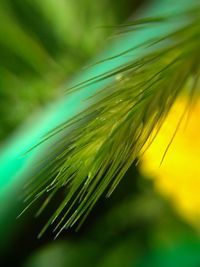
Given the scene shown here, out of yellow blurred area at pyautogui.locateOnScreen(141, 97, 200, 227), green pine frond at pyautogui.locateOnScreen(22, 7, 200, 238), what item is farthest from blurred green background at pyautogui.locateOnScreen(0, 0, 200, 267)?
green pine frond at pyautogui.locateOnScreen(22, 7, 200, 238)

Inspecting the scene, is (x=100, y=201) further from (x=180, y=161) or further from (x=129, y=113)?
(x=129, y=113)

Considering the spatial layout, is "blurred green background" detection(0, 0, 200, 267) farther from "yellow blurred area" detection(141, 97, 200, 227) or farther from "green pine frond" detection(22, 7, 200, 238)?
"green pine frond" detection(22, 7, 200, 238)

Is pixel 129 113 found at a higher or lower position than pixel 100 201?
higher

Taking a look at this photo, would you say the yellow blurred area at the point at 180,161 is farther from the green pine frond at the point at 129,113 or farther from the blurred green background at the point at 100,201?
the green pine frond at the point at 129,113

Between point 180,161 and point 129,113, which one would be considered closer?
point 129,113

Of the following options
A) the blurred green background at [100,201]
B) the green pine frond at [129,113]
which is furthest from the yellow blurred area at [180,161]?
the green pine frond at [129,113]

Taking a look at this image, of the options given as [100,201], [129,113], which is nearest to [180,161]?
[100,201]

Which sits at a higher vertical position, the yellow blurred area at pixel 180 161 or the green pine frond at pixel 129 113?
the green pine frond at pixel 129 113
